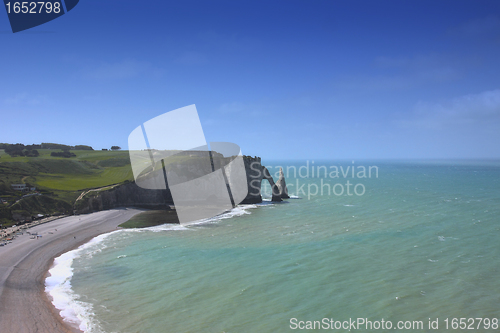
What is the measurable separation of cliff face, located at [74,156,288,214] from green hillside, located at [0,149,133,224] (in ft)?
10.6

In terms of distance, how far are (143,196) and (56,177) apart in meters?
23.0

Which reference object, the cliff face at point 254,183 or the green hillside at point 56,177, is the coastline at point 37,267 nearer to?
the green hillside at point 56,177

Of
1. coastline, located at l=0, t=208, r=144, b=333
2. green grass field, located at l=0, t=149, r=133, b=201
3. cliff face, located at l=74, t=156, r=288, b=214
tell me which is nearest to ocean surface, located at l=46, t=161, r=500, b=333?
coastline, located at l=0, t=208, r=144, b=333

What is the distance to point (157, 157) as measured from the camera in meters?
73.2

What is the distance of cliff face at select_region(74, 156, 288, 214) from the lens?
2148 inches

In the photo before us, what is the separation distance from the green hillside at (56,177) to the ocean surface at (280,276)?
23573mm

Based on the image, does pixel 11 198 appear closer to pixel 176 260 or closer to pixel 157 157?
pixel 157 157

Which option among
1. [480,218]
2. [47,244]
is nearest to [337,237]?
[480,218]

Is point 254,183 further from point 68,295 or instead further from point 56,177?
point 68,295

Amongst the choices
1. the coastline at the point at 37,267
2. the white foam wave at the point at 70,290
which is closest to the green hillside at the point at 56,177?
the coastline at the point at 37,267

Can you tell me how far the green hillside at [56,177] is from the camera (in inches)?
2005

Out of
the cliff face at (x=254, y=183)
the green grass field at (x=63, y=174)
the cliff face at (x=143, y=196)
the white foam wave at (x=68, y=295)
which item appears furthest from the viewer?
the cliff face at (x=254, y=183)

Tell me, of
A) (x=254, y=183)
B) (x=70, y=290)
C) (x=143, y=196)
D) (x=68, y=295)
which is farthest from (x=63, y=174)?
(x=68, y=295)

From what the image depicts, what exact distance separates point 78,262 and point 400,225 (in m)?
40.4
